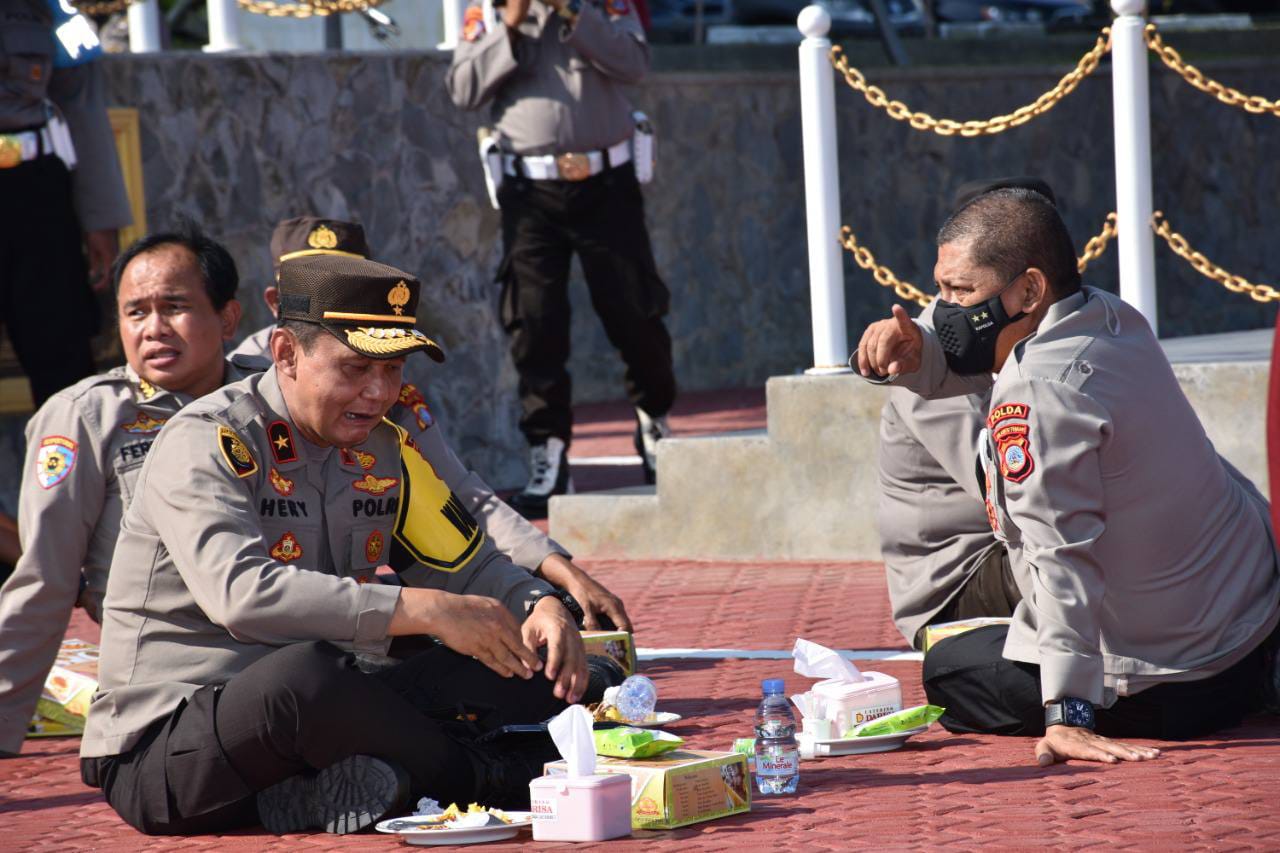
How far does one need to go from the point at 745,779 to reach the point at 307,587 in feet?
3.24

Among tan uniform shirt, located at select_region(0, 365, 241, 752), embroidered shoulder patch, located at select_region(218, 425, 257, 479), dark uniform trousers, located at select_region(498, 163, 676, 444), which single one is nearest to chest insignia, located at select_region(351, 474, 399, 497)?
embroidered shoulder patch, located at select_region(218, 425, 257, 479)

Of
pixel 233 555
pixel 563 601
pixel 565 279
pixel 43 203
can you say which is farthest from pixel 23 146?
pixel 233 555

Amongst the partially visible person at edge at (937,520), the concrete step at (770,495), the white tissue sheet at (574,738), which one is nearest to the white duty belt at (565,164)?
the concrete step at (770,495)

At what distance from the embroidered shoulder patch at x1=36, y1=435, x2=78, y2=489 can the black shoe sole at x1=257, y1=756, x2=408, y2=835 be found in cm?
120

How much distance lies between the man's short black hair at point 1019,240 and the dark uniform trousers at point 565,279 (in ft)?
12.9

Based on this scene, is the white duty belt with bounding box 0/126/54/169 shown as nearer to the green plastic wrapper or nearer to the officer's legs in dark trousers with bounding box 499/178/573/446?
the officer's legs in dark trousers with bounding box 499/178/573/446

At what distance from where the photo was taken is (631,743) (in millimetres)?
4523

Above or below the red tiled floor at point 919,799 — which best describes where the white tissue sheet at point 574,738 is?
above

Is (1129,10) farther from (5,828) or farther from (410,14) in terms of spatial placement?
(410,14)

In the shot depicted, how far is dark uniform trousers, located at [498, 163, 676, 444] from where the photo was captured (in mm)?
8844

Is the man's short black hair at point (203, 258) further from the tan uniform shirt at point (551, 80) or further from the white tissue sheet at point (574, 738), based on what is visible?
the tan uniform shirt at point (551, 80)

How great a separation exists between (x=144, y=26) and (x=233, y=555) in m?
7.50

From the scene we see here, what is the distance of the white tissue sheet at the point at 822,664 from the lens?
16.7 ft

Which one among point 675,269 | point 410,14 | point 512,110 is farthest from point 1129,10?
point 410,14
